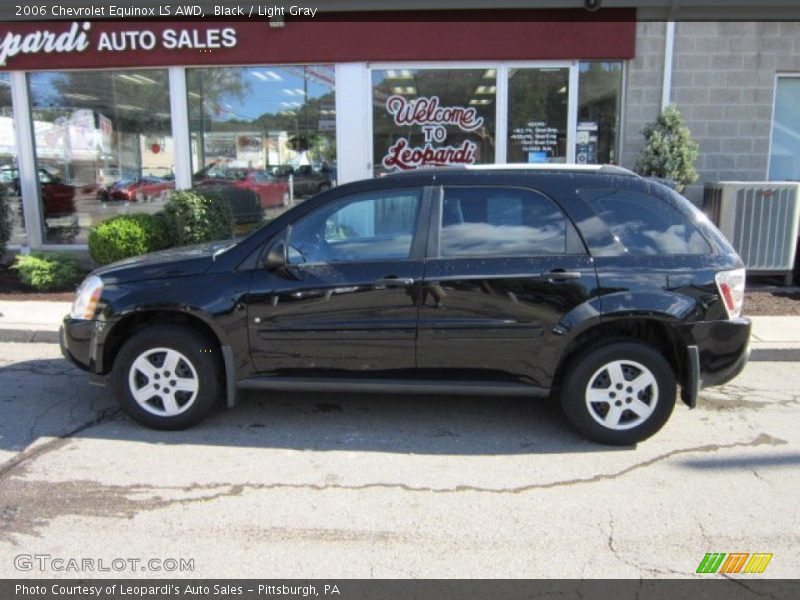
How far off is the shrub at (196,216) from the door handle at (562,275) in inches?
215

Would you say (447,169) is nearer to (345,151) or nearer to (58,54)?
(345,151)

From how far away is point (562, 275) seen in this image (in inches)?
160

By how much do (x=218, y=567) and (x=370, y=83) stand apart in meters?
7.98

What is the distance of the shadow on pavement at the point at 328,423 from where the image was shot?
14.0 ft

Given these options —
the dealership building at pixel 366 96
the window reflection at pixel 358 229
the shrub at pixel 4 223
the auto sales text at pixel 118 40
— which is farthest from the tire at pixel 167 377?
the auto sales text at pixel 118 40

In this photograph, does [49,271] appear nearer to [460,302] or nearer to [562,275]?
[460,302]

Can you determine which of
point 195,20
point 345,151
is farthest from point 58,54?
point 345,151

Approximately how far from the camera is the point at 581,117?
31.5 feet

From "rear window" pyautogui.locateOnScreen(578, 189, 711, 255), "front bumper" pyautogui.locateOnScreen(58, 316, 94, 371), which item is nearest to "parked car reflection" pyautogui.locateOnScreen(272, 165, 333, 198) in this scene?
"front bumper" pyautogui.locateOnScreen(58, 316, 94, 371)

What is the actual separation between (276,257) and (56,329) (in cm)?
383

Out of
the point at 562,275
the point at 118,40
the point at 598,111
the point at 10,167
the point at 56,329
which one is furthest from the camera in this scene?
the point at 10,167

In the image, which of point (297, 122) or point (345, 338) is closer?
point (345, 338)

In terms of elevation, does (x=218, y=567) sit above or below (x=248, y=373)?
below
